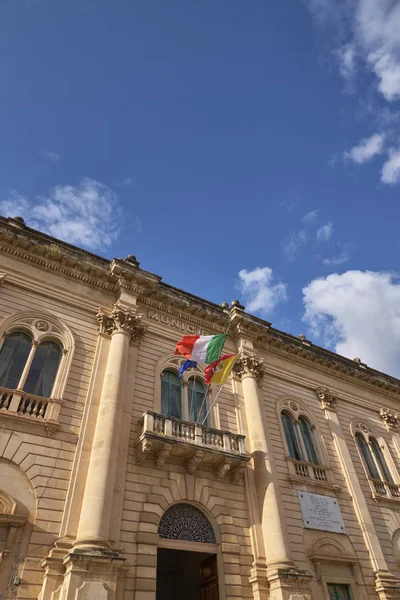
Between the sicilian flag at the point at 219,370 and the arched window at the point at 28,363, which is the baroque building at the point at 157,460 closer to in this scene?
the arched window at the point at 28,363

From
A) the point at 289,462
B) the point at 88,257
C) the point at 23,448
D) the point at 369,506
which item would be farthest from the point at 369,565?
the point at 88,257

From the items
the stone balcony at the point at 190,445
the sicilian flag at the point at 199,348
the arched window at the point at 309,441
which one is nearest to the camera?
the stone balcony at the point at 190,445

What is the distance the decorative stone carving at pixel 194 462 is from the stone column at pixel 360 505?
765cm

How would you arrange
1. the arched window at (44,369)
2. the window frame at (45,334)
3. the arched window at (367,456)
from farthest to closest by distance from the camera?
the arched window at (367,456), the window frame at (45,334), the arched window at (44,369)

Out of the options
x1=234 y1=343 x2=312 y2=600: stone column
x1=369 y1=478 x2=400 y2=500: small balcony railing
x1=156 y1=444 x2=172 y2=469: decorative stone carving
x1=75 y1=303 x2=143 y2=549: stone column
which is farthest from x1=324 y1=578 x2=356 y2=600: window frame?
x1=75 y1=303 x2=143 y2=549: stone column

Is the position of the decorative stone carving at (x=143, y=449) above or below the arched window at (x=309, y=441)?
below

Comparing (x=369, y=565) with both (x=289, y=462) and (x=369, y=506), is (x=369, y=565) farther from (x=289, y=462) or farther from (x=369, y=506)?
(x=289, y=462)

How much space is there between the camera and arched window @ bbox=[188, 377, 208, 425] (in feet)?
49.1

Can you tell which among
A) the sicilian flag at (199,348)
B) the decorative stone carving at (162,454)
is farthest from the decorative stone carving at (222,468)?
the sicilian flag at (199,348)

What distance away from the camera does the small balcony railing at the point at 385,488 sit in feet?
58.3

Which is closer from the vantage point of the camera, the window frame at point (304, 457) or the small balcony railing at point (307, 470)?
the window frame at point (304, 457)

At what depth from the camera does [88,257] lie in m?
16.4

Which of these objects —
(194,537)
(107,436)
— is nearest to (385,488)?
(194,537)

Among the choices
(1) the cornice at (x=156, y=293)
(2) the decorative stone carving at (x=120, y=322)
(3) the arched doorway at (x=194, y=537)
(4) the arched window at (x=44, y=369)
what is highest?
(1) the cornice at (x=156, y=293)
